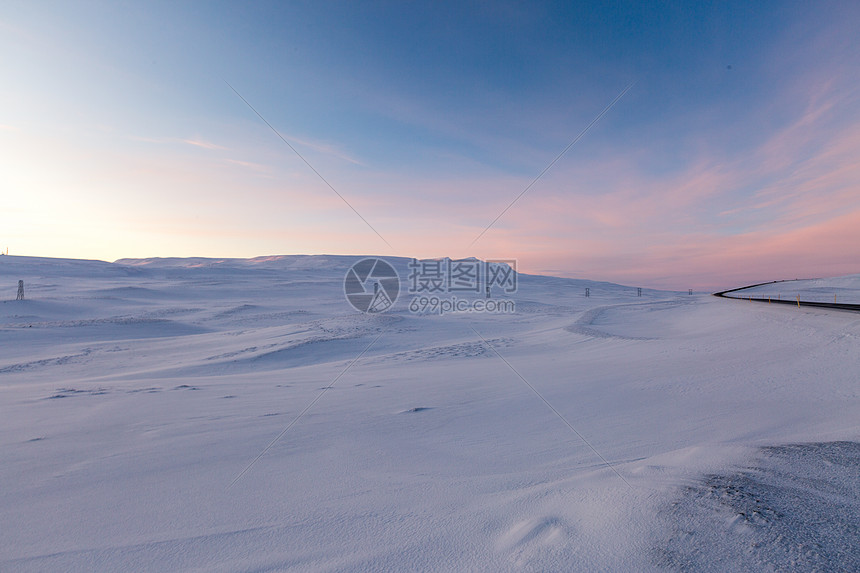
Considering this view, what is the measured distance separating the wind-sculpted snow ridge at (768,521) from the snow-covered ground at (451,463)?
0.5 inches

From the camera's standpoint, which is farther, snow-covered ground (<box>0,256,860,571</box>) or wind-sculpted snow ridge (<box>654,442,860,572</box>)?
snow-covered ground (<box>0,256,860,571</box>)

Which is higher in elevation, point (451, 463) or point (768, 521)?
point (768, 521)

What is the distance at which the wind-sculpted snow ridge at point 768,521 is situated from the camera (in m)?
1.90

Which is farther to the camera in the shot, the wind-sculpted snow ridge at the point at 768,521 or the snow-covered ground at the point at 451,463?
the snow-covered ground at the point at 451,463

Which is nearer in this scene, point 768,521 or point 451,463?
point 768,521

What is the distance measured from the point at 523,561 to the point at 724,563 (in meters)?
0.90

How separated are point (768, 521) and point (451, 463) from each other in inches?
95.1

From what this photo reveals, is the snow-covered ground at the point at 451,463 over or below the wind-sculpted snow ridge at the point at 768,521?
below

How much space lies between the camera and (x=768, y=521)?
2.17 m

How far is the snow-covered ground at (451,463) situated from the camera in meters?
2.28

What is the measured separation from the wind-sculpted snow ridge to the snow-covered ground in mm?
13

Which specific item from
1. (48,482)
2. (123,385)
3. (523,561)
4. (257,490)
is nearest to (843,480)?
(523,561)

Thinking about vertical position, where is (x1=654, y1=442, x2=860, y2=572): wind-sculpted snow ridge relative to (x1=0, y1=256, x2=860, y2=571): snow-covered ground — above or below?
above

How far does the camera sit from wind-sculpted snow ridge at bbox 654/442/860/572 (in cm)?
190
